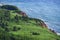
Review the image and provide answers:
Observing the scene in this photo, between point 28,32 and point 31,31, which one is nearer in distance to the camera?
point 28,32

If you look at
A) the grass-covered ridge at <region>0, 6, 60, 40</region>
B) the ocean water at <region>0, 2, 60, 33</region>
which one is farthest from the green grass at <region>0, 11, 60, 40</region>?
the ocean water at <region>0, 2, 60, 33</region>

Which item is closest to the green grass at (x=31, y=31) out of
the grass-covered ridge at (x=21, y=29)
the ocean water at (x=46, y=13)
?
the grass-covered ridge at (x=21, y=29)

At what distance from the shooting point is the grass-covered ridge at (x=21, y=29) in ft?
336

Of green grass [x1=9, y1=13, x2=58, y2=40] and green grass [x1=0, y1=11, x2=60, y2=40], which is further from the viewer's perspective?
green grass [x1=9, y1=13, x2=58, y2=40]

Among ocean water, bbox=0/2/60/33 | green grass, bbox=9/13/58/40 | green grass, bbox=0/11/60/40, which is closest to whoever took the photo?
green grass, bbox=0/11/60/40

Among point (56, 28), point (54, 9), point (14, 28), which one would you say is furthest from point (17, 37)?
point (54, 9)

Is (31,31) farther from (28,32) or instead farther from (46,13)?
(46,13)

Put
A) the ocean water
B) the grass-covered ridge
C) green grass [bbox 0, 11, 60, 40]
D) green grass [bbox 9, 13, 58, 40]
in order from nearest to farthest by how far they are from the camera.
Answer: the grass-covered ridge < green grass [bbox 0, 11, 60, 40] < green grass [bbox 9, 13, 58, 40] < the ocean water

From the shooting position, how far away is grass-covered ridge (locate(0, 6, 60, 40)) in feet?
336

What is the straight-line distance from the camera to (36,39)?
101438mm

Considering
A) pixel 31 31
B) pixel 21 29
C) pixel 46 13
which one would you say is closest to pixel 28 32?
pixel 31 31

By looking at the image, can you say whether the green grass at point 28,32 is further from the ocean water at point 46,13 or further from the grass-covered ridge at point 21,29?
the ocean water at point 46,13

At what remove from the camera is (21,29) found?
371 ft

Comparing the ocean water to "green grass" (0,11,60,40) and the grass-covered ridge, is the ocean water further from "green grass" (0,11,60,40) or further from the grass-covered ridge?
"green grass" (0,11,60,40)
